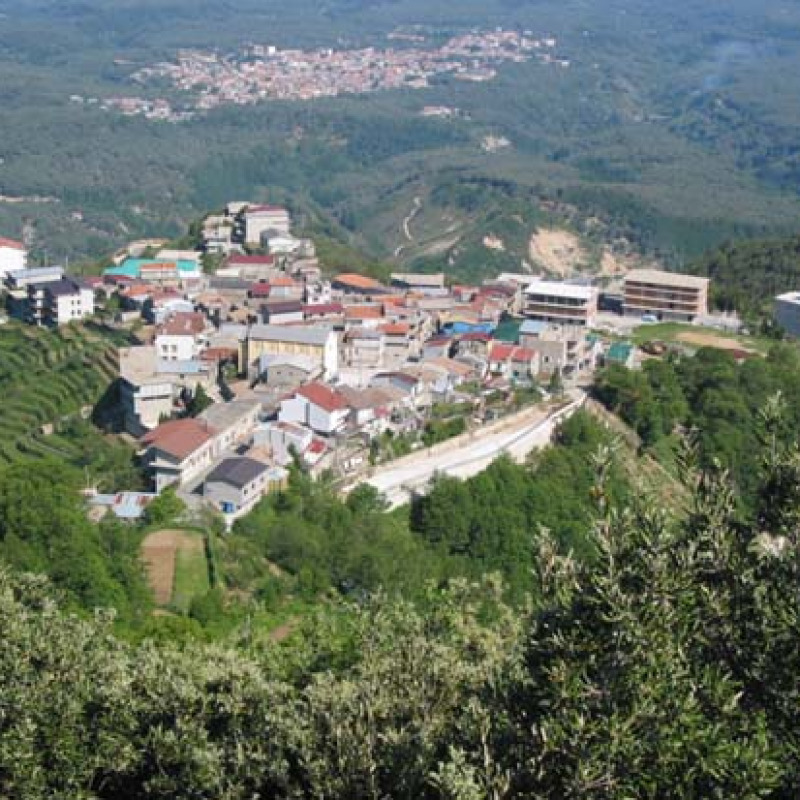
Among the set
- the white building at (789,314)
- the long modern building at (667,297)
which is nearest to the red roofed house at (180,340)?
the long modern building at (667,297)

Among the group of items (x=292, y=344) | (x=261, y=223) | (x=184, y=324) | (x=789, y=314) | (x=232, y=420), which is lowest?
(x=789, y=314)

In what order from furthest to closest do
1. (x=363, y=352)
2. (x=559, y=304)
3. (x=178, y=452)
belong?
(x=559, y=304) → (x=363, y=352) → (x=178, y=452)

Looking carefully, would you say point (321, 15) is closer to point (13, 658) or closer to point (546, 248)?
point (546, 248)

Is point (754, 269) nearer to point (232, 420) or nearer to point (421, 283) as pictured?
point (421, 283)

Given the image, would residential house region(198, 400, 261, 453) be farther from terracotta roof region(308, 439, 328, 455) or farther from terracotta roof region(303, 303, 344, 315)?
terracotta roof region(303, 303, 344, 315)

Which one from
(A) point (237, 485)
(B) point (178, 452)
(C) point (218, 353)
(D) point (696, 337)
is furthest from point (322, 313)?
(D) point (696, 337)

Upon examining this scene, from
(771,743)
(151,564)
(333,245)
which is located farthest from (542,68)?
(771,743)
